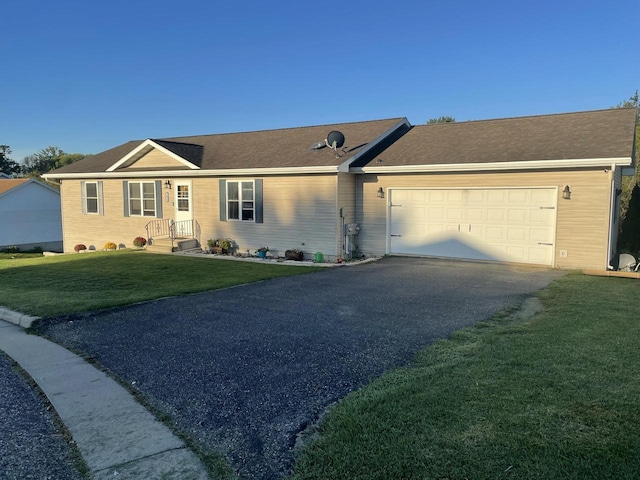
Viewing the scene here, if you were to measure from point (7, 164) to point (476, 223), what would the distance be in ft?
225

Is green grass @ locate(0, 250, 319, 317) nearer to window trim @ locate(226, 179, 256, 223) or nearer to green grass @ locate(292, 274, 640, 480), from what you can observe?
window trim @ locate(226, 179, 256, 223)

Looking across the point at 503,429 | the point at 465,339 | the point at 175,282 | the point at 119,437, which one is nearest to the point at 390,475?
the point at 503,429

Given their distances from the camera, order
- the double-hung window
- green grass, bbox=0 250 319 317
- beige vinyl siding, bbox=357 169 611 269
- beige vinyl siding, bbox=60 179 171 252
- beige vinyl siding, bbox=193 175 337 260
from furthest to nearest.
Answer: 1. beige vinyl siding, bbox=60 179 171 252
2. the double-hung window
3. beige vinyl siding, bbox=193 175 337 260
4. beige vinyl siding, bbox=357 169 611 269
5. green grass, bbox=0 250 319 317

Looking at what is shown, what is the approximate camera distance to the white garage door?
1229 centimetres

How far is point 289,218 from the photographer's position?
1534 cm

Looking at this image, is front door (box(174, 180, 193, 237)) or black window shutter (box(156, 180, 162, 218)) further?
black window shutter (box(156, 180, 162, 218))

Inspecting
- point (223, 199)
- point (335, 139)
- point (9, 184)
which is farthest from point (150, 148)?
point (9, 184)

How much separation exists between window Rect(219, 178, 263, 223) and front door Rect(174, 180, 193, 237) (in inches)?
65.5

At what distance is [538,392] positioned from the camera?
4.11 m

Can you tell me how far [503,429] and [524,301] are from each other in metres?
5.49

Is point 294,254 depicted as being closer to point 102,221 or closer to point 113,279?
point 113,279

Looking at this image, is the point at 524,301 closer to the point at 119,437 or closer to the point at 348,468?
the point at 348,468

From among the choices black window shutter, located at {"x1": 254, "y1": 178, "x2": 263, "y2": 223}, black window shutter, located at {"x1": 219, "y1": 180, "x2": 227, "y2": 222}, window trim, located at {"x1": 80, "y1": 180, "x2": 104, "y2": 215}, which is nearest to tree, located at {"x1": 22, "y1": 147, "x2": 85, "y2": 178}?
window trim, located at {"x1": 80, "y1": 180, "x2": 104, "y2": 215}

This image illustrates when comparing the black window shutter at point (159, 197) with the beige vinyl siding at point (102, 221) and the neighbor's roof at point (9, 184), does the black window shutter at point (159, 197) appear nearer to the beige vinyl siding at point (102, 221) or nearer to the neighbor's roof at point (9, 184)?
the beige vinyl siding at point (102, 221)
